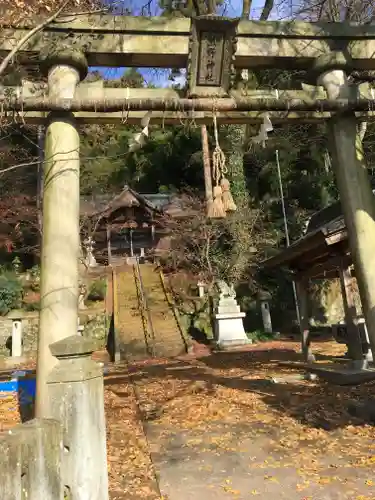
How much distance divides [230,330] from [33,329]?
859cm

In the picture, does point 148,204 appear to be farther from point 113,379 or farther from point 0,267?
point 113,379

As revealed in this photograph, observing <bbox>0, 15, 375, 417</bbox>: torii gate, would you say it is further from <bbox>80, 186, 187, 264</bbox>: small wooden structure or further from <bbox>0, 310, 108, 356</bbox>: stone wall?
<bbox>80, 186, 187, 264</bbox>: small wooden structure

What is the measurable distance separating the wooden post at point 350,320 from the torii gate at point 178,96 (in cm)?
367

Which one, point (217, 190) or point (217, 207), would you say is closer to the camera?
point (217, 207)

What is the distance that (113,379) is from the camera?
31.8 feet

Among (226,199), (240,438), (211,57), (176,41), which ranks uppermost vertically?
(176,41)

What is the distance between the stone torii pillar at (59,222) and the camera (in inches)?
193

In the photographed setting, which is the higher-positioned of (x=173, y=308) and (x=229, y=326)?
(x=173, y=308)

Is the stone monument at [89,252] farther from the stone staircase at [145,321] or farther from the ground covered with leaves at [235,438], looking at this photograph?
the ground covered with leaves at [235,438]

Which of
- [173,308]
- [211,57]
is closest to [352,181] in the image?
[211,57]

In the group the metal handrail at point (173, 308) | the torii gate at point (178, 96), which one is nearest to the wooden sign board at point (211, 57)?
the torii gate at point (178, 96)

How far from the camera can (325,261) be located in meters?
10.2

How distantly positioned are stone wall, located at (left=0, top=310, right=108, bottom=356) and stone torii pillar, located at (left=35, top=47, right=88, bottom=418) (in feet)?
41.3

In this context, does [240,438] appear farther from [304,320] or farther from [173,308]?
[173,308]
